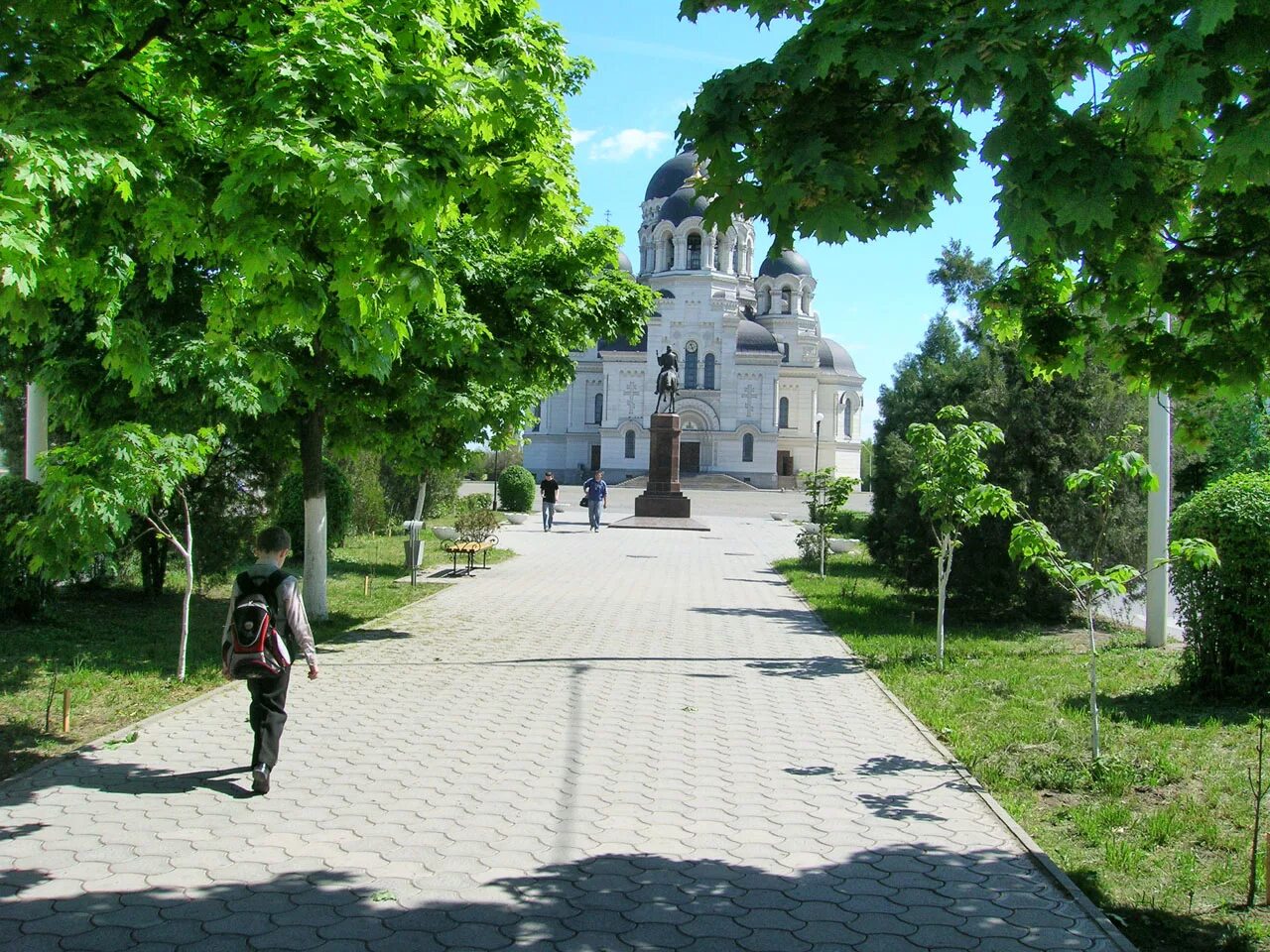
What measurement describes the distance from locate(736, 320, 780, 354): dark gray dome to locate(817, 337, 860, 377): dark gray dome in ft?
48.1

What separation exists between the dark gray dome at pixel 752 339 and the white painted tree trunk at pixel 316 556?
67755mm

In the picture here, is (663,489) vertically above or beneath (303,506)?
above

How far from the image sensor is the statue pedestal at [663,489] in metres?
38.3

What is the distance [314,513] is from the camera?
487 inches

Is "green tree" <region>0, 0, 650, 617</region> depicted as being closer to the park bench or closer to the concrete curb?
the concrete curb

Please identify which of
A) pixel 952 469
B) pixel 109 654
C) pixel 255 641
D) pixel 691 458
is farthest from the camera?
pixel 691 458

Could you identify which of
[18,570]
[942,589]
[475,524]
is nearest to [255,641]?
[18,570]

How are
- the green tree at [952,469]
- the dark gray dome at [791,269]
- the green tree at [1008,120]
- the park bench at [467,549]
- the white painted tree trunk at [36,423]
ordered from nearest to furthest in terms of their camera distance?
the green tree at [1008,120] → the green tree at [952,469] → the white painted tree trunk at [36,423] → the park bench at [467,549] → the dark gray dome at [791,269]

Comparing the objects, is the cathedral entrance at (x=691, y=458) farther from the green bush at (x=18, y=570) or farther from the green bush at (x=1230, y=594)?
the green bush at (x=1230, y=594)

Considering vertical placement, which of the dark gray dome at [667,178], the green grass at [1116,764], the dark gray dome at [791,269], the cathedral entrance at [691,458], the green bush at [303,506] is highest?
the dark gray dome at [667,178]

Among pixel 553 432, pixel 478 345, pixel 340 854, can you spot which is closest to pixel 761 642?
pixel 478 345

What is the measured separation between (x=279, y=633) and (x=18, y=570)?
21.3 feet

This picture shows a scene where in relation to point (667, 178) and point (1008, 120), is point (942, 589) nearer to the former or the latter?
point (1008, 120)

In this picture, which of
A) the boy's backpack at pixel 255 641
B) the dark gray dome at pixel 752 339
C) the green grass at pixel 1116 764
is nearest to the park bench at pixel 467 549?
the green grass at pixel 1116 764
